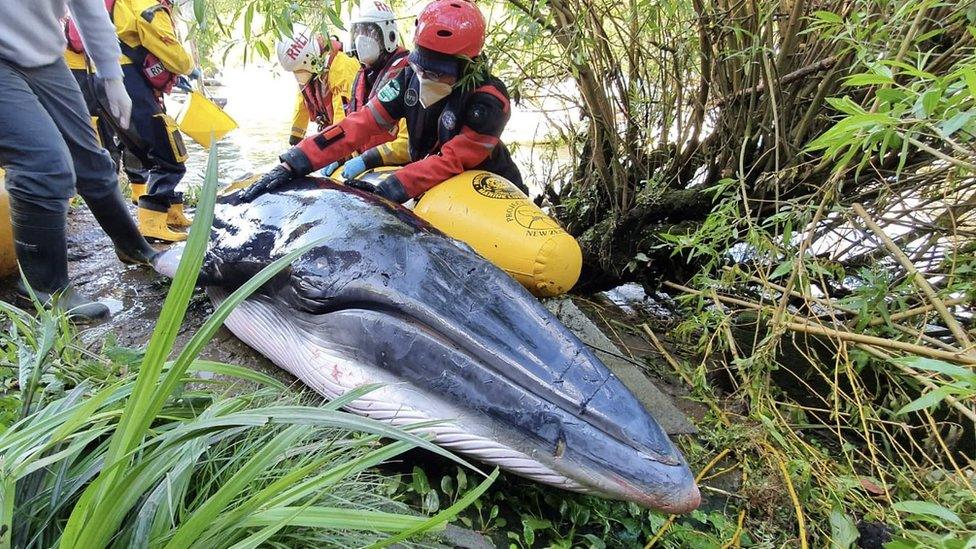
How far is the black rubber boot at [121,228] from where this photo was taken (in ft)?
10.4

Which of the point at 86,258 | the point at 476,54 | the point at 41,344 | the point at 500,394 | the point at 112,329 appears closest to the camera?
the point at 41,344

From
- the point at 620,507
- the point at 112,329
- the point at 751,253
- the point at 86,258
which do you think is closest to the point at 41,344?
the point at 112,329

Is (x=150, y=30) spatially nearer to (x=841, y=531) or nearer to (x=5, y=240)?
(x=5, y=240)

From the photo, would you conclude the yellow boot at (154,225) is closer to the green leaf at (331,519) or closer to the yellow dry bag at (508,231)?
the yellow dry bag at (508,231)

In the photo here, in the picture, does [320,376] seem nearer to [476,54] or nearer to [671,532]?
[671,532]

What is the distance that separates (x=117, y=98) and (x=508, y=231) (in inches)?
97.2

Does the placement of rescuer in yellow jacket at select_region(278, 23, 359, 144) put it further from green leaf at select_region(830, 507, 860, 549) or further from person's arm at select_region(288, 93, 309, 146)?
green leaf at select_region(830, 507, 860, 549)

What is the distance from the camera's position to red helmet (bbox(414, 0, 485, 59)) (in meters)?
3.11

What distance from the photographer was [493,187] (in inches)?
132

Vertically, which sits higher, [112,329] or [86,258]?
[112,329]

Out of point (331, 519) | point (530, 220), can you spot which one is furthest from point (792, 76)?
point (331, 519)

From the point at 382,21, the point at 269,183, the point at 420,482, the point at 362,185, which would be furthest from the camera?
the point at 382,21

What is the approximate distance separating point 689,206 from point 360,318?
2643 millimetres

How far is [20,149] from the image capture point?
2.51 metres
